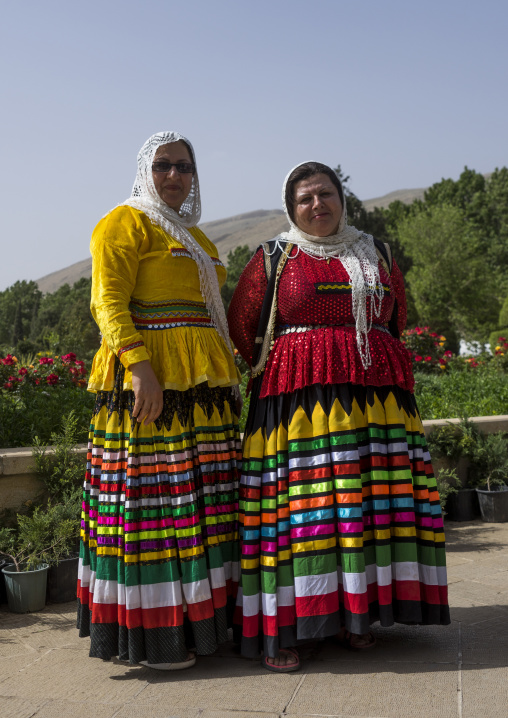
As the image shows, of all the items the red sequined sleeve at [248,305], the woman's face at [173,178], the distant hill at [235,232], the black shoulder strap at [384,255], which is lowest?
the red sequined sleeve at [248,305]

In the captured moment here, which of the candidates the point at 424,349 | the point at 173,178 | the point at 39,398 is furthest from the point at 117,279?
the point at 424,349

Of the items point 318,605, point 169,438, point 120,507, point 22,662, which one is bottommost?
point 22,662

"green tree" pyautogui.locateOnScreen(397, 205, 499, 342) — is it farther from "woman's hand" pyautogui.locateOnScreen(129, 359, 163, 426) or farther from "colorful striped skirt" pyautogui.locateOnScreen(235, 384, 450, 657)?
"woman's hand" pyautogui.locateOnScreen(129, 359, 163, 426)

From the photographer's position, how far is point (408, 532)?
2.70m

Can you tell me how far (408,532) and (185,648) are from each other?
0.96 m

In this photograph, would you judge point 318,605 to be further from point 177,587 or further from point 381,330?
point 381,330

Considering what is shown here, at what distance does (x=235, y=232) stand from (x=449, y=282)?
14034cm

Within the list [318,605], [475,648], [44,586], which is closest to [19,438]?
[44,586]

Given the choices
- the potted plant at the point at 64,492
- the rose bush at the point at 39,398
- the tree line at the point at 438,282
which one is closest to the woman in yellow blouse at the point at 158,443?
the potted plant at the point at 64,492

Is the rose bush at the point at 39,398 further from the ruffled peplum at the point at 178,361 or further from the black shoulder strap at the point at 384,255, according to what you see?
the black shoulder strap at the point at 384,255

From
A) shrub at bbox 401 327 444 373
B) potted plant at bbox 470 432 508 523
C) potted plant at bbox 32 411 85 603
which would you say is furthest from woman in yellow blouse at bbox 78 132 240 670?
shrub at bbox 401 327 444 373

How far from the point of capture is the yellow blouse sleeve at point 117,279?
8.50 ft

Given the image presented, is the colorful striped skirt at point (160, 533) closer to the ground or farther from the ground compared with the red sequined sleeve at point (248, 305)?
closer to the ground

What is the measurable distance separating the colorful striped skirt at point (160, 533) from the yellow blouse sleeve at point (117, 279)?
20 centimetres
